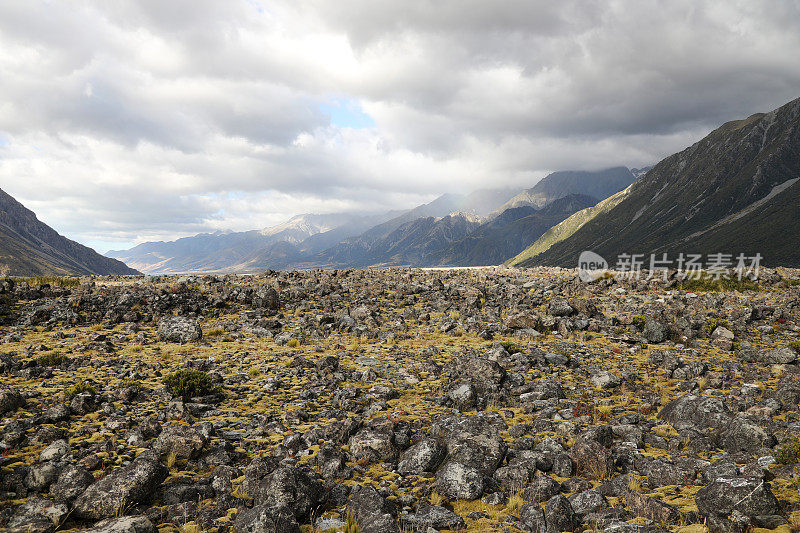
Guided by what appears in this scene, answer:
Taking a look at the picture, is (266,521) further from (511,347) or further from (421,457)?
(511,347)

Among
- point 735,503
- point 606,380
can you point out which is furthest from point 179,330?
point 735,503

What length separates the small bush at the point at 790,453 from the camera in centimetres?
970

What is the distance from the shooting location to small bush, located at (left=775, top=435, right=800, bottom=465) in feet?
31.8

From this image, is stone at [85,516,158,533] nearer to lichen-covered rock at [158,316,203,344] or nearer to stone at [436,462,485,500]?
stone at [436,462,485,500]

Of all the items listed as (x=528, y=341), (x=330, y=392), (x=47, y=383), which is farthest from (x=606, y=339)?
(x=47, y=383)

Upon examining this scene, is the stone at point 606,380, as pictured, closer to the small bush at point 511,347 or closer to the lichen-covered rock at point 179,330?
the small bush at point 511,347

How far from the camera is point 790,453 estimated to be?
976cm

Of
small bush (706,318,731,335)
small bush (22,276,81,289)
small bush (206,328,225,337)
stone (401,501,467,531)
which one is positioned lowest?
stone (401,501,467,531)

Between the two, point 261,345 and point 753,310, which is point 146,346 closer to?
point 261,345

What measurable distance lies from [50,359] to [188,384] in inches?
280

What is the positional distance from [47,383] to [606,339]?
90.4 feet

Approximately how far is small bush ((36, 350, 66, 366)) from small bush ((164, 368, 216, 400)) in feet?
18.2

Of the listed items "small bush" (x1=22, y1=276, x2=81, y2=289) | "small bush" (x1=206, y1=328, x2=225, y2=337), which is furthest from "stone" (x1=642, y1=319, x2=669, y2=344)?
"small bush" (x1=22, y1=276, x2=81, y2=289)

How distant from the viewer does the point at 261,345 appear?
21734mm
